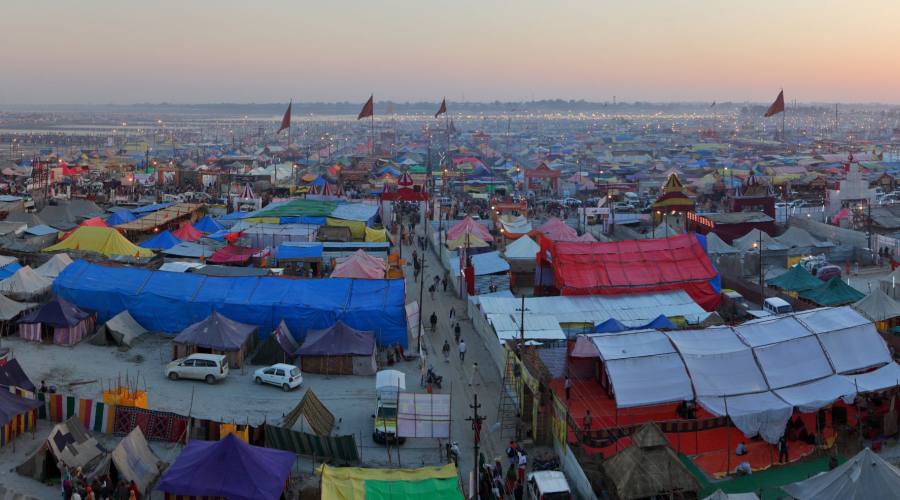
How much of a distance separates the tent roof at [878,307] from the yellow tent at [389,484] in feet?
30.2

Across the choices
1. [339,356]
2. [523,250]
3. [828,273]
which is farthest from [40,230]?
[828,273]

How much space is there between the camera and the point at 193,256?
63.8 feet

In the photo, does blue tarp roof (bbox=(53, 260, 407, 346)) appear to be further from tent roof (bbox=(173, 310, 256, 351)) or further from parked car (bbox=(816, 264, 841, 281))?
parked car (bbox=(816, 264, 841, 281))

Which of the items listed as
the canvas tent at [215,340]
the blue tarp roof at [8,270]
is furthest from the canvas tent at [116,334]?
the blue tarp roof at [8,270]

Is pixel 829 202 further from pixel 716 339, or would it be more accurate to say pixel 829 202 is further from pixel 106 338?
pixel 106 338

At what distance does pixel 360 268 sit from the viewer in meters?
17.2

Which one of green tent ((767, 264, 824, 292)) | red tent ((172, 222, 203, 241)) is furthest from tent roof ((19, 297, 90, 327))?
green tent ((767, 264, 824, 292))

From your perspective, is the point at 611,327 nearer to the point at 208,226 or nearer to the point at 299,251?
the point at 299,251

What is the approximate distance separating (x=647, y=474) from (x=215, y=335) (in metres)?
7.51

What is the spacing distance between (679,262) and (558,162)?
38.5m

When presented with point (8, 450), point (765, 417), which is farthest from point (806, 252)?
point (8, 450)

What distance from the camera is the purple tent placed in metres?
7.96

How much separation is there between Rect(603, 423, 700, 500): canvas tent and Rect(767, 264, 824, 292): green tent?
9.31m

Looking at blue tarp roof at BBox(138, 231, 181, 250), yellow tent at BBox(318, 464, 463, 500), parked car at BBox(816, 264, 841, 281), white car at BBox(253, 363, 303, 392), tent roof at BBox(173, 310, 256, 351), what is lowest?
white car at BBox(253, 363, 303, 392)
